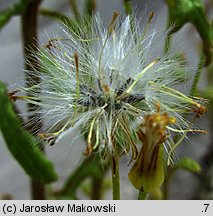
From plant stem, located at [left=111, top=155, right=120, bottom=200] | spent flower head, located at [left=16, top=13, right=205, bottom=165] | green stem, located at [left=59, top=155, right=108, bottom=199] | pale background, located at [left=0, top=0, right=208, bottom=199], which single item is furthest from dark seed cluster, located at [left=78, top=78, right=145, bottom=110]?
pale background, located at [left=0, top=0, right=208, bottom=199]

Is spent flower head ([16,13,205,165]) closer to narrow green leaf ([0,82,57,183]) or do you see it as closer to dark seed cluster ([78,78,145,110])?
dark seed cluster ([78,78,145,110])

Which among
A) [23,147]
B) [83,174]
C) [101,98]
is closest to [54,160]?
[83,174]

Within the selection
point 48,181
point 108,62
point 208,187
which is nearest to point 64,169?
point 208,187

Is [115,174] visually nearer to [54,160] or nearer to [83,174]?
[83,174]

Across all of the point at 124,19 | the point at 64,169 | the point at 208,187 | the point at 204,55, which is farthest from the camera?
the point at 64,169

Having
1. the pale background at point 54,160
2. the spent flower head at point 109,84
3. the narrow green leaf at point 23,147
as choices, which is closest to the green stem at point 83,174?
the narrow green leaf at point 23,147

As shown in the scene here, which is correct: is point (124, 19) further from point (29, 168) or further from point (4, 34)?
point (4, 34)
